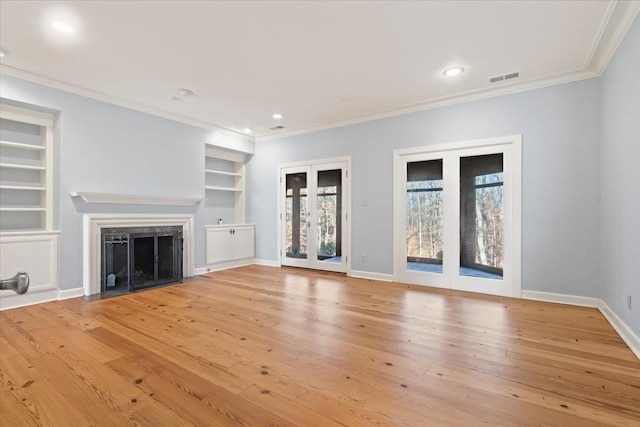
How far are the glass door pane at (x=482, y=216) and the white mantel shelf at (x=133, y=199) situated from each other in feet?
14.4

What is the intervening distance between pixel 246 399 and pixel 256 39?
3018 millimetres

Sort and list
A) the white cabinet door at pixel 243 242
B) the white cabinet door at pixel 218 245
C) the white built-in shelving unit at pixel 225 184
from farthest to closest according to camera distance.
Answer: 1. the white built-in shelving unit at pixel 225 184
2. the white cabinet door at pixel 243 242
3. the white cabinet door at pixel 218 245

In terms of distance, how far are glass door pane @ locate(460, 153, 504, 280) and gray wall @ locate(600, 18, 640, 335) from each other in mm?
1026

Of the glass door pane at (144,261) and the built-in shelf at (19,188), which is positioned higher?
the built-in shelf at (19,188)

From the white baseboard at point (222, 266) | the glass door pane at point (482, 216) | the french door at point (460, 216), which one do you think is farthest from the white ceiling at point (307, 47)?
the white baseboard at point (222, 266)

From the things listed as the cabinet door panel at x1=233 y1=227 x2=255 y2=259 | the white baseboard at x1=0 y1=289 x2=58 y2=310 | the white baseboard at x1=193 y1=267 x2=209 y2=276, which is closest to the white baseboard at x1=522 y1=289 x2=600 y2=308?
the cabinet door panel at x1=233 y1=227 x2=255 y2=259

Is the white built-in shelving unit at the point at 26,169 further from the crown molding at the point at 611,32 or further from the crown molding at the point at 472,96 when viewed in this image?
the crown molding at the point at 611,32

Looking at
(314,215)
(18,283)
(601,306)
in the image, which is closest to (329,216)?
(314,215)

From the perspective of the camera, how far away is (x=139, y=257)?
15.4ft

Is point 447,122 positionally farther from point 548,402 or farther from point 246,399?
point 246,399

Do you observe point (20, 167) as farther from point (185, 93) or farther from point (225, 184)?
point (225, 184)

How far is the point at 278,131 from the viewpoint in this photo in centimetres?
621

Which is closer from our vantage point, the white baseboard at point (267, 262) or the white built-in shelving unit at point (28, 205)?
the white built-in shelving unit at point (28, 205)

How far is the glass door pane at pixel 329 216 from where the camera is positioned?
18.5 ft
